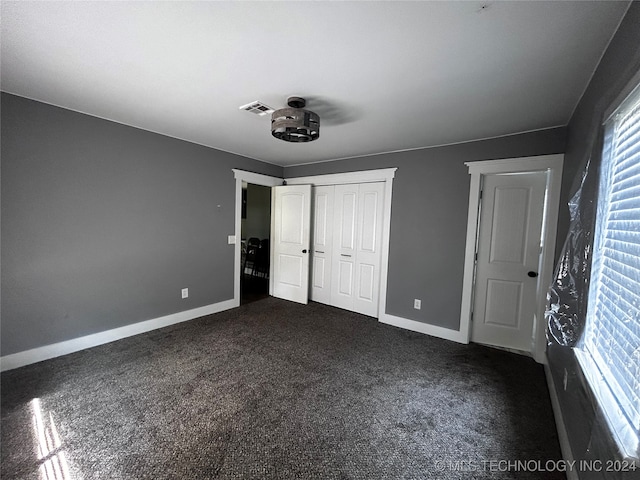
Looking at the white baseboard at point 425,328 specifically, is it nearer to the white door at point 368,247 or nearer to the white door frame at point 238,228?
the white door at point 368,247

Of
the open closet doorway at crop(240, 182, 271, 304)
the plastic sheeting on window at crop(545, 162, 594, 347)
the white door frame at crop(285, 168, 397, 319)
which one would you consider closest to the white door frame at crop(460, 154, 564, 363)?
the white door frame at crop(285, 168, 397, 319)

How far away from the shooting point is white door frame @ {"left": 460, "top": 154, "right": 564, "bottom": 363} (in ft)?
8.27

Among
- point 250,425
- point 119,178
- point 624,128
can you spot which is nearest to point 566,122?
point 624,128

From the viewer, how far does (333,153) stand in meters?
3.69

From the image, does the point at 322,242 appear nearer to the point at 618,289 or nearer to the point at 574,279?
the point at 574,279

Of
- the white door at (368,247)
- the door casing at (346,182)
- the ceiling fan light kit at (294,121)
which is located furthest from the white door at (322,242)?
the ceiling fan light kit at (294,121)

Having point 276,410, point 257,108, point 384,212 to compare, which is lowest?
point 276,410

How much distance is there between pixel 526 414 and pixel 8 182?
14.7ft

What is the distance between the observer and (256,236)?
6164mm

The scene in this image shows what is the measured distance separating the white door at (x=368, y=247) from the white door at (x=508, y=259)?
4.10ft

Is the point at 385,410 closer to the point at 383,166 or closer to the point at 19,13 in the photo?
the point at 383,166

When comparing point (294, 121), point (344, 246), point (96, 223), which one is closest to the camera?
point (294, 121)

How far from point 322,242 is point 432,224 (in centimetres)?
175

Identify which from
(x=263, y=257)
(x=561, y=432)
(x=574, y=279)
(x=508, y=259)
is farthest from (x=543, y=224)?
(x=263, y=257)
